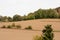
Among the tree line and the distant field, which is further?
the tree line

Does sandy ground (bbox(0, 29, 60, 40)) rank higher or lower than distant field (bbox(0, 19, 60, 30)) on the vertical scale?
lower

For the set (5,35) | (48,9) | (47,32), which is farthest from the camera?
(48,9)

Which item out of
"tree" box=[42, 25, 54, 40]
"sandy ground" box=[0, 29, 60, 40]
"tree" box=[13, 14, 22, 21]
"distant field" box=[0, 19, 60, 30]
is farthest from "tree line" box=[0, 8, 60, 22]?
"tree" box=[42, 25, 54, 40]

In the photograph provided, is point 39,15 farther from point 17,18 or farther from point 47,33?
point 47,33

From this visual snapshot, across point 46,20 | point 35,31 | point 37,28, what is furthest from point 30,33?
point 46,20

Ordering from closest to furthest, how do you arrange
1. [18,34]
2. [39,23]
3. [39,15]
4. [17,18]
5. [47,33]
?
[47,33] < [18,34] < [39,23] < [17,18] < [39,15]

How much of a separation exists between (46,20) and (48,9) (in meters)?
2.96

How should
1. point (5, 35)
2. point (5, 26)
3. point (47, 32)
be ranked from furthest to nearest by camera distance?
point (5, 26)
point (5, 35)
point (47, 32)

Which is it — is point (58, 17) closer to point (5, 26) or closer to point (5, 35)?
point (5, 26)

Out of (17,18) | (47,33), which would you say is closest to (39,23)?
(17,18)

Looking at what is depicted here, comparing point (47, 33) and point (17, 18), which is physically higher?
point (17, 18)

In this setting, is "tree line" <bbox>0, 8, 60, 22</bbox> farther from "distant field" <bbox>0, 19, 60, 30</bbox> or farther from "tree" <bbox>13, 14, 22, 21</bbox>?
"distant field" <bbox>0, 19, 60, 30</bbox>

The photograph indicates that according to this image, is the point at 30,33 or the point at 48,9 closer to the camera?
the point at 30,33

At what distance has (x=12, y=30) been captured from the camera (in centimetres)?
3197
